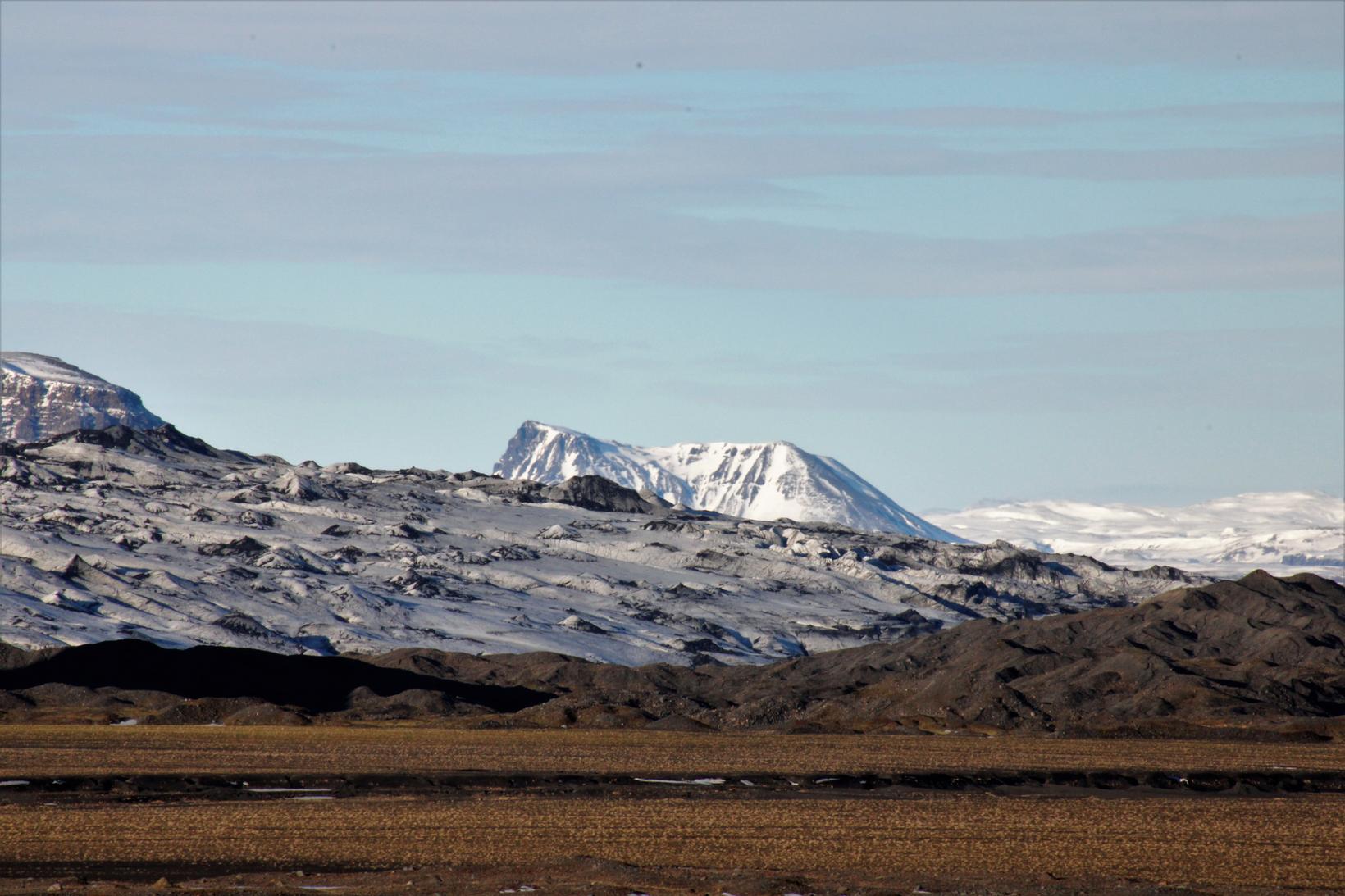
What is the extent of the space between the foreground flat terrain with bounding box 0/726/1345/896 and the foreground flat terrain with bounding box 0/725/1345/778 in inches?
17.9

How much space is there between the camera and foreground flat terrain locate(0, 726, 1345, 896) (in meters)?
39.7

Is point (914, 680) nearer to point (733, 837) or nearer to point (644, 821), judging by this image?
point (644, 821)

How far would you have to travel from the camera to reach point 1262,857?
43.9 meters

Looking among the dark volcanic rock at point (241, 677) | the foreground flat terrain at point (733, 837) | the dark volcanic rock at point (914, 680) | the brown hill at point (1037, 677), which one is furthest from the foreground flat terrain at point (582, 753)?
the dark volcanic rock at point (241, 677)

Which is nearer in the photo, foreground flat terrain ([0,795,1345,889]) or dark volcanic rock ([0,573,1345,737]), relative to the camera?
foreground flat terrain ([0,795,1345,889])

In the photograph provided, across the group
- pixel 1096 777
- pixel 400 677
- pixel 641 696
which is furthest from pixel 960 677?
pixel 1096 777

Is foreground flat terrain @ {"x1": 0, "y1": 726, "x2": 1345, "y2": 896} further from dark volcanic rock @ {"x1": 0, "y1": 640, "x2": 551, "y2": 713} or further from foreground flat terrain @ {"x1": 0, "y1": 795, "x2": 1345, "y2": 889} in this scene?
dark volcanic rock @ {"x1": 0, "y1": 640, "x2": 551, "y2": 713}

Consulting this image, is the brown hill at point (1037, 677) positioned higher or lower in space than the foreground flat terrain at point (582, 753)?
higher

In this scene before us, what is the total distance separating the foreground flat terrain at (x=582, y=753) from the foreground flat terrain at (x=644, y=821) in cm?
46

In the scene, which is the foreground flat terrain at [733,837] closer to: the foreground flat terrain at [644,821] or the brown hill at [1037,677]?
the foreground flat terrain at [644,821]

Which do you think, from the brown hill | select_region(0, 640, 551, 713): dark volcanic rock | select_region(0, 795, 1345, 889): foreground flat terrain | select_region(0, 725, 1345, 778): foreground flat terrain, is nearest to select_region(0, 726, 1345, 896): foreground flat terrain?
select_region(0, 795, 1345, 889): foreground flat terrain

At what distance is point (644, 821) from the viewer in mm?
50500

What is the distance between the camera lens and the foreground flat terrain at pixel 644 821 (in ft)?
130

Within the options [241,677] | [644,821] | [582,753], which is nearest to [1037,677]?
[582,753]
